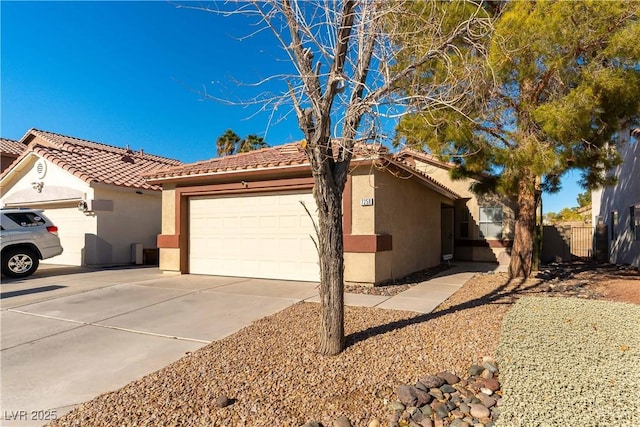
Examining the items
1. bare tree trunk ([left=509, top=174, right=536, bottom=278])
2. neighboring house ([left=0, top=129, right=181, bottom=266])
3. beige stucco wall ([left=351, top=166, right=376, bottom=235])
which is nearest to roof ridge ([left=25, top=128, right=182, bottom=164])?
neighboring house ([left=0, top=129, right=181, bottom=266])

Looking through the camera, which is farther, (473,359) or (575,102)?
(575,102)

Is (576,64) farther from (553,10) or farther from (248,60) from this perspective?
(248,60)

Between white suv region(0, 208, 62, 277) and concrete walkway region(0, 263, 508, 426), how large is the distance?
0.64 m

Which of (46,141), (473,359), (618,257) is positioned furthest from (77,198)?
(618,257)

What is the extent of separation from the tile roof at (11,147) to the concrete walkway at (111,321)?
14.7 meters

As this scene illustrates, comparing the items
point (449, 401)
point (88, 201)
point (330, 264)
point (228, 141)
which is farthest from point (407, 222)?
point (228, 141)

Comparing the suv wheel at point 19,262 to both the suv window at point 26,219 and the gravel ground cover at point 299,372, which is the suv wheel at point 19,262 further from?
the gravel ground cover at point 299,372

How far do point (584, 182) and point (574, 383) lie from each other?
9081 mm

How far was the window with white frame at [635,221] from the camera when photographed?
42.3 ft

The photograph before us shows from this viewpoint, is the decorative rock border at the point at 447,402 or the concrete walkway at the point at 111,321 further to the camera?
the concrete walkway at the point at 111,321

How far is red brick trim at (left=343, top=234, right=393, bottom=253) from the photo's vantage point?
28.2 feet

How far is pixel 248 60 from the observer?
5.24 metres

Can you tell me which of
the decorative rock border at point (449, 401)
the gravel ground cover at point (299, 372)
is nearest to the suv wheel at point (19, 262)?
the gravel ground cover at point (299, 372)

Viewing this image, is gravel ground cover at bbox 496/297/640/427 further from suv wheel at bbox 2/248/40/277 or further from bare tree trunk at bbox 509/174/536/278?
suv wheel at bbox 2/248/40/277
